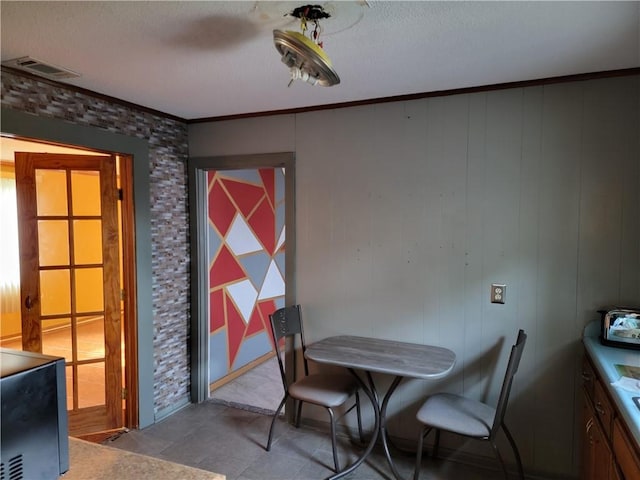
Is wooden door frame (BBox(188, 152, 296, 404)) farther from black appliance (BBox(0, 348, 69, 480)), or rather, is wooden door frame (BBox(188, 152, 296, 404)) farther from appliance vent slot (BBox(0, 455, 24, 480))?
appliance vent slot (BBox(0, 455, 24, 480))

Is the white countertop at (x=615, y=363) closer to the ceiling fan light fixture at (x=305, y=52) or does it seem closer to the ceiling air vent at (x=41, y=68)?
the ceiling fan light fixture at (x=305, y=52)

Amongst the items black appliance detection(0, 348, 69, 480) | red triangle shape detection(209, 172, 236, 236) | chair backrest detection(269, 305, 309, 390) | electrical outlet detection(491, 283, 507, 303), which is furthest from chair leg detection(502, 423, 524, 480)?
red triangle shape detection(209, 172, 236, 236)

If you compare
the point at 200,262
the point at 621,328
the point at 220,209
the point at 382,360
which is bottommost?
the point at 382,360

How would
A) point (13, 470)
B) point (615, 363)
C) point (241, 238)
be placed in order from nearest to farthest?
point (13, 470) < point (615, 363) < point (241, 238)

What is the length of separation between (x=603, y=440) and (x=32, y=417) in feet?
6.60

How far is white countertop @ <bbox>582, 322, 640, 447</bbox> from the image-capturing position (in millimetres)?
1387

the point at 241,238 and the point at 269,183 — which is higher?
the point at 269,183

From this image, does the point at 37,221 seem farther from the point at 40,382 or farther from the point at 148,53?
the point at 40,382

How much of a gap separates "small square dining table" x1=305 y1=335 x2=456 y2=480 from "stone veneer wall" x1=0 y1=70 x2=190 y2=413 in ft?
4.20

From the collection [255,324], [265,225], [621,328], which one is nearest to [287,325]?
[255,324]

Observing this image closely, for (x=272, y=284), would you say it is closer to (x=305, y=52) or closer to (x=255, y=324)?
(x=255, y=324)

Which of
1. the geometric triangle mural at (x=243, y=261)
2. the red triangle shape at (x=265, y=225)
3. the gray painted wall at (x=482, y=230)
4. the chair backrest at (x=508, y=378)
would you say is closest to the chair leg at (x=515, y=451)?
the gray painted wall at (x=482, y=230)

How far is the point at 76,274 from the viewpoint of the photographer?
9.41 ft

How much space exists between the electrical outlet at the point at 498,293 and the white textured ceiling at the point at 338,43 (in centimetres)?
117
